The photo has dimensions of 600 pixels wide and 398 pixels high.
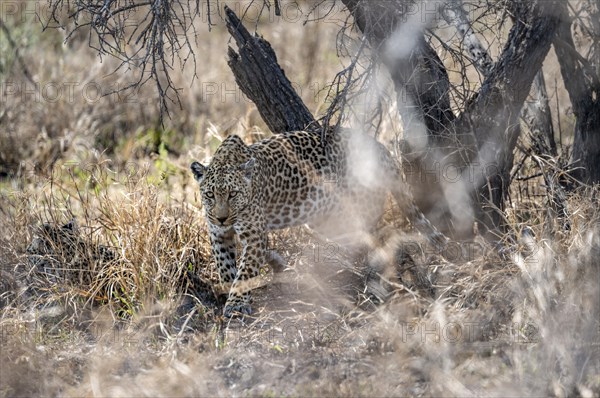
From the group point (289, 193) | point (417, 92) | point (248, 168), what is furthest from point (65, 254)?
point (417, 92)

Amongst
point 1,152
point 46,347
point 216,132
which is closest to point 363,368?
point 46,347

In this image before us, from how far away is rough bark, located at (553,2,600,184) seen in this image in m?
7.41

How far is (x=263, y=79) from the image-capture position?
306 inches

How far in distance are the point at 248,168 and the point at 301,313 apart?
1.19 meters

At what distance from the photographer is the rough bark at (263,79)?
770 centimetres

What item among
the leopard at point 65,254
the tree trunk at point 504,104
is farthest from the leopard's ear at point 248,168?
the tree trunk at point 504,104

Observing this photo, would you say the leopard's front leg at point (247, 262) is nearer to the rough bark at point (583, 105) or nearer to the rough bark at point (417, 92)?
the rough bark at point (417, 92)

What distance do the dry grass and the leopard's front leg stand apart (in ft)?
0.47

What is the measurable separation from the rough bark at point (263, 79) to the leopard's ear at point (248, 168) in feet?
2.33

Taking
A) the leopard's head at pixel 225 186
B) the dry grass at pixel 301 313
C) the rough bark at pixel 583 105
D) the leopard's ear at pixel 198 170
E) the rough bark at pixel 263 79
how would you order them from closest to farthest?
the dry grass at pixel 301 313 → the leopard's head at pixel 225 186 → the leopard's ear at pixel 198 170 → the rough bark at pixel 583 105 → the rough bark at pixel 263 79

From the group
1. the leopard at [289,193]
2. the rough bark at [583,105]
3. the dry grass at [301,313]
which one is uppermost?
the rough bark at [583,105]

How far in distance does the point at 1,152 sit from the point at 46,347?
15.9 ft

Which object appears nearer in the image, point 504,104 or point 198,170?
point 504,104

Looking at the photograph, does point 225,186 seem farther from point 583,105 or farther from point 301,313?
point 583,105
